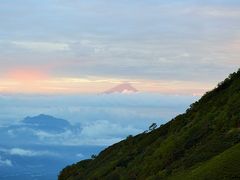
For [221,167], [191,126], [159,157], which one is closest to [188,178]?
[221,167]

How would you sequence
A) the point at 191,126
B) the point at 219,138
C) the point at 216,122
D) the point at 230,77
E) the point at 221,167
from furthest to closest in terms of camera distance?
the point at 230,77 < the point at 191,126 < the point at 216,122 < the point at 219,138 < the point at 221,167

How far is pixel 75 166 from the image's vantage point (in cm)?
8888

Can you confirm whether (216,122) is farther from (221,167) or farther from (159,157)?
(221,167)

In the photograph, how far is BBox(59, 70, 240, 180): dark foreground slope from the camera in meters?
34.1

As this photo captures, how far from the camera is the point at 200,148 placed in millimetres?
41500

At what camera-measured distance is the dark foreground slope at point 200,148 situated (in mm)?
34103

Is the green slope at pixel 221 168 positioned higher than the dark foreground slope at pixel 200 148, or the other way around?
the dark foreground slope at pixel 200 148

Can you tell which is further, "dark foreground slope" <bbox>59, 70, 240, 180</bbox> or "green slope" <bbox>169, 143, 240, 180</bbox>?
"dark foreground slope" <bbox>59, 70, 240, 180</bbox>

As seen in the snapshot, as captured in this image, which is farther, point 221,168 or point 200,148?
point 200,148

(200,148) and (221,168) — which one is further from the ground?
(200,148)

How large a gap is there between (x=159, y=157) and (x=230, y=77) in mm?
18398

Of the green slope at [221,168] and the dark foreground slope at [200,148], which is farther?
the dark foreground slope at [200,148]

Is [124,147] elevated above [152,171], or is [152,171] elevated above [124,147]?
[124,147]

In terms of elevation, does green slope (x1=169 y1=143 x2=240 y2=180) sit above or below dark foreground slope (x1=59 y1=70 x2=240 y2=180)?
below
